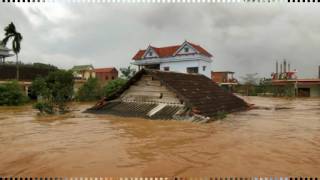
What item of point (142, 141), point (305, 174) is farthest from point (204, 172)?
point (142, 141)

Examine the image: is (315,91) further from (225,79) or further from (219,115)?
(219,115)

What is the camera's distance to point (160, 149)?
24.9 ft

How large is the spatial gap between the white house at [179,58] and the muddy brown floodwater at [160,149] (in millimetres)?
22748

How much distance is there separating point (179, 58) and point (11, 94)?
59.3 ft

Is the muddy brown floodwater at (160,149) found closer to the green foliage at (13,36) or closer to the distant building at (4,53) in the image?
the green foliage at (13,36)

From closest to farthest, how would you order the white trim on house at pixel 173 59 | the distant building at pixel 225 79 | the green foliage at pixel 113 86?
the green foliage at pixel 113 86
the white trim on house at pixel 173 59
the distant building at pixel 225 79

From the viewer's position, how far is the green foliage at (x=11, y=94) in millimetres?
22125

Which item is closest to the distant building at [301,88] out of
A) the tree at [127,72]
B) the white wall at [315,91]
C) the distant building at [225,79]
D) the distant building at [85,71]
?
the white wall at [315,91]

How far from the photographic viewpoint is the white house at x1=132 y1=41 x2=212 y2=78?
1353 inches

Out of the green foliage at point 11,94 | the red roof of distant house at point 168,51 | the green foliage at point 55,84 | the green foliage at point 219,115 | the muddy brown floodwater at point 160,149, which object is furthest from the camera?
the red roof of distant house at point 168,51

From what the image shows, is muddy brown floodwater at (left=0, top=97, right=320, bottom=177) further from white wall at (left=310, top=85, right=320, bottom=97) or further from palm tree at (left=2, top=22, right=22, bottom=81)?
white wall at (left=310, top=85, right=320, bottom=97)

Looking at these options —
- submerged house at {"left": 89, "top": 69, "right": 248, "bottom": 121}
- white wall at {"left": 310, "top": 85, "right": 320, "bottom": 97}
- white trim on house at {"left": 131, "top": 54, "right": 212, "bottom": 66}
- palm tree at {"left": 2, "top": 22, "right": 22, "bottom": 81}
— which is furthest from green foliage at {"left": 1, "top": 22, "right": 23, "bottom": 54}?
white wall at {"left": 310, "top": 85, "right": 320, "bottom": 97}

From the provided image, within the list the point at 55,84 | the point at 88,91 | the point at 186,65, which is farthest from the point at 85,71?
the point at 55,84

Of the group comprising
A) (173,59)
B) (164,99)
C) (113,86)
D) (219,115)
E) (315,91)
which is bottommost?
(219,115)
